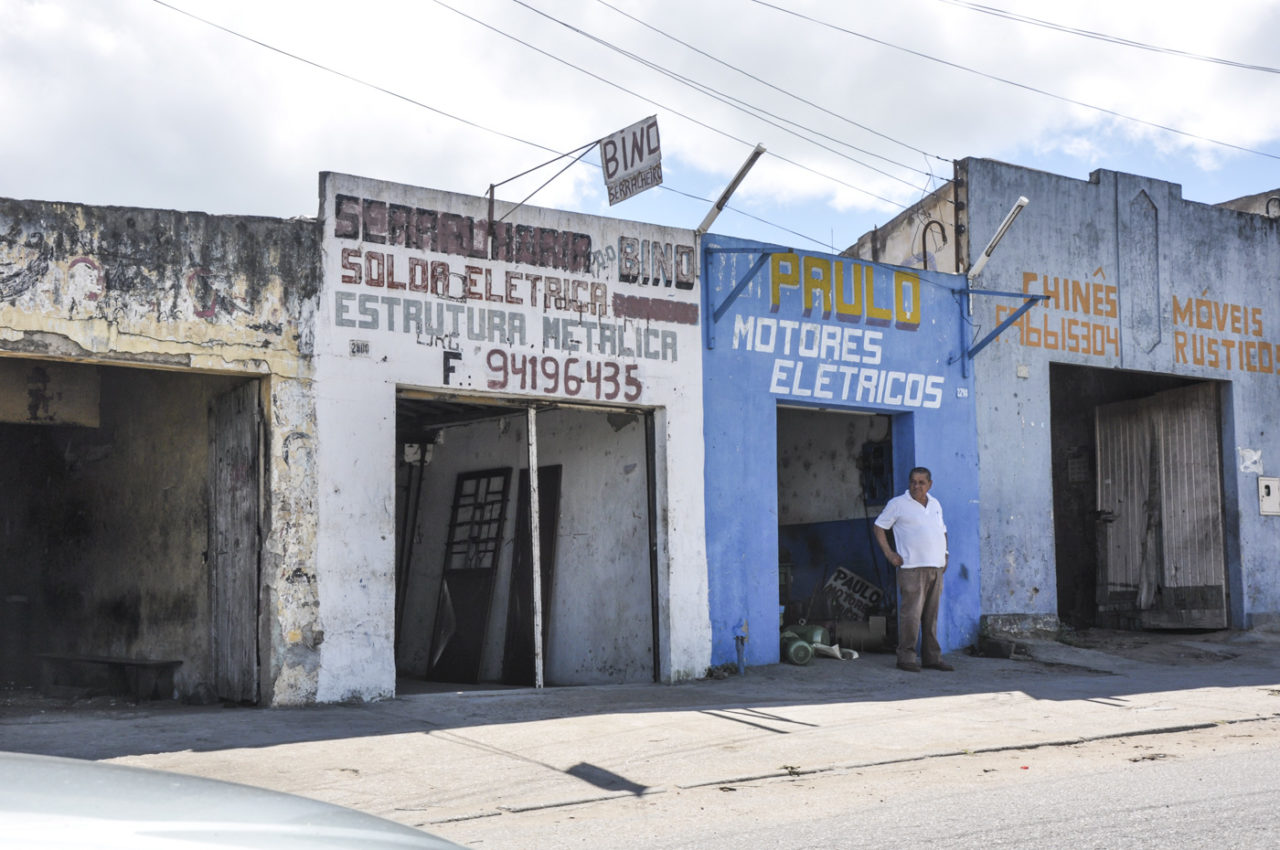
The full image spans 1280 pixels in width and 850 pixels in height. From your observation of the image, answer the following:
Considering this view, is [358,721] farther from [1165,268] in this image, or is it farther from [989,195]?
[1165,268]

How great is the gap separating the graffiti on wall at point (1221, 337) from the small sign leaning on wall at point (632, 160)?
314 inches

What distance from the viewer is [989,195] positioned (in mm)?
14492

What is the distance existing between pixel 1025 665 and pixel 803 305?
4.21 m

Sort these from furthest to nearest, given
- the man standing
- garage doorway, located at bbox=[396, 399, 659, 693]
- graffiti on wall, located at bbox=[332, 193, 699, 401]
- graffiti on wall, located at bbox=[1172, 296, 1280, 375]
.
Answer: graffiti on wall, located at bbox=[1172, 296, 1280, 375], the man standing, garage doorway, located at bbox=[396, 399, 659, 693], graffiti on wall, located at bbox=[332, 193, 699, 401]

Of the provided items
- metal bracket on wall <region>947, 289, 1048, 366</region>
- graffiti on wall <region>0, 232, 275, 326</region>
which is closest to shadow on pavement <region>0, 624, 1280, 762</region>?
graffiti on wall <region>0, 232, 275, 326</region>

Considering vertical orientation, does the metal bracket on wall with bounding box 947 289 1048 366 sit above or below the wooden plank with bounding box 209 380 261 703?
above

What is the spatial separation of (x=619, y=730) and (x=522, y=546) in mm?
4229

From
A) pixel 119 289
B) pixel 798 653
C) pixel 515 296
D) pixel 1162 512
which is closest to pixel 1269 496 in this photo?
pixel 1162 512

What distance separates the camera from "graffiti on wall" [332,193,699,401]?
1018cm

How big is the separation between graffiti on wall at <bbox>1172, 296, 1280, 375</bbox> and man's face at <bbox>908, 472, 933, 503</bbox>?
5167mm

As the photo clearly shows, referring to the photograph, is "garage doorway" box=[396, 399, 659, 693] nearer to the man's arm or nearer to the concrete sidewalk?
the concrete sidewalk

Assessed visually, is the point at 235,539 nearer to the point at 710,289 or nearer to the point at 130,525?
the point at 130,525

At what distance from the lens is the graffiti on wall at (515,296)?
10180 millimetres

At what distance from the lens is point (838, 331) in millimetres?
12930
